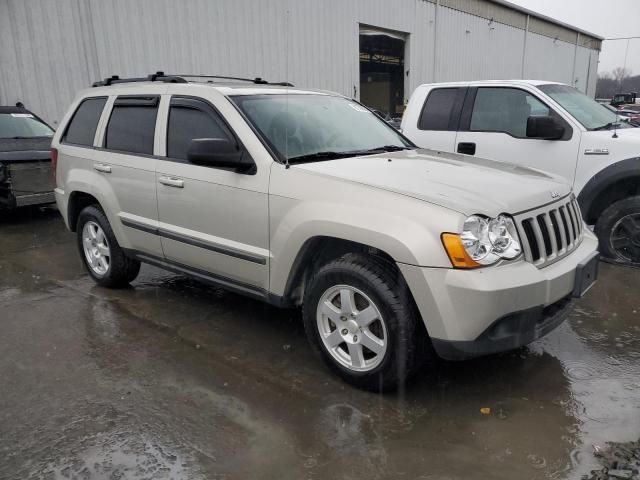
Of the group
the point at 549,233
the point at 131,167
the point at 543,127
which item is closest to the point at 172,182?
the point at 131,167

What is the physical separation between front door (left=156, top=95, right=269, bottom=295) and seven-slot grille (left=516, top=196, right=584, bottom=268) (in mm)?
1522

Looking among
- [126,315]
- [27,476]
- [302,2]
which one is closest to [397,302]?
[27,476]

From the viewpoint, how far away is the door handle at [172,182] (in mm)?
3848

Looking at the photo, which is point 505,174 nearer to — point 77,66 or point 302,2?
point 77,66

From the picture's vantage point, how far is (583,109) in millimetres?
5672

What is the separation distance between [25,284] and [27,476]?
3.21 meters

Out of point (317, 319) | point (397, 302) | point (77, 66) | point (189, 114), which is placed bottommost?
point (317, 319)

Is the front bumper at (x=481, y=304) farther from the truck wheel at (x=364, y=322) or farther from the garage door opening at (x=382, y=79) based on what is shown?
the garage door opening at (x=382, y=79)

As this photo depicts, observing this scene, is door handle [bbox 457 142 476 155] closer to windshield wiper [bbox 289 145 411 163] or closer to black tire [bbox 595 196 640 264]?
black tire [bbox 595 196 640 264]

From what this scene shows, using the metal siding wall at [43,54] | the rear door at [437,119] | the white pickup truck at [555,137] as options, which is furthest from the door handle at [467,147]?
the metal siding wall at [43,54]

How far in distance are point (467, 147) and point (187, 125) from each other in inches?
129

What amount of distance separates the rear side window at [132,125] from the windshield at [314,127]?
2.92 ft

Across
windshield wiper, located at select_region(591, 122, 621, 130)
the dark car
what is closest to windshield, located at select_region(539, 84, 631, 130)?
windshield wiper, located at select_region(591, 122, 621, 130)

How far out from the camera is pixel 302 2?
12.9 metres
